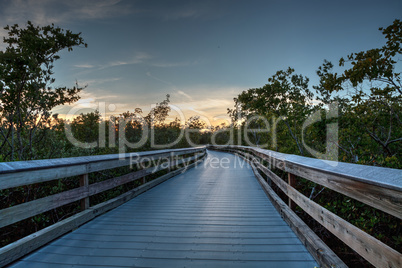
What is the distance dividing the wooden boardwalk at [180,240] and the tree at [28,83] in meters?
3.83

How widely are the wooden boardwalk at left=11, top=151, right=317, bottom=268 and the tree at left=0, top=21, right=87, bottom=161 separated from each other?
3826 mm

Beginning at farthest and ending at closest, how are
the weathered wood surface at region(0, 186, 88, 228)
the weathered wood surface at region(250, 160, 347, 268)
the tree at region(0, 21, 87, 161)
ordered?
the tree at region(0, 21, 87, 161), the weathered wood surface at region(0, 186, 88, 228), the weathered wood surface at region(250, 160, 347, 268)

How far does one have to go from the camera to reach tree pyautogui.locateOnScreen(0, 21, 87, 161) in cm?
560

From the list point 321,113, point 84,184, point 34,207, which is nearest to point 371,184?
point 34,207

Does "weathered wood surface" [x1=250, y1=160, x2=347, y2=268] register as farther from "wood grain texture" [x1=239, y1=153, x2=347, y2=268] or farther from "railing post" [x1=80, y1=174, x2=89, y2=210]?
"railing post" [x1=80, y1=174, x2=89, y2=210]

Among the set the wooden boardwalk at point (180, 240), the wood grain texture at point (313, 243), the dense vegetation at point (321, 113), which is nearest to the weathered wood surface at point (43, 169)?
the wooden boardwalk at point (180, 240)

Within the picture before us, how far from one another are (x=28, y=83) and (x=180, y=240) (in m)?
5.75

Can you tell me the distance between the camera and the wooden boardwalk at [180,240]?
7.70 feet

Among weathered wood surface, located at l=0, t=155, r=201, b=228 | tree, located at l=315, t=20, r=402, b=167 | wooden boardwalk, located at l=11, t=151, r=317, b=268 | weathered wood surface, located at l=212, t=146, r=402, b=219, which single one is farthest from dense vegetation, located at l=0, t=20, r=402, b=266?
weathered wood surface, located at l=212, t=146, r=402, b=219

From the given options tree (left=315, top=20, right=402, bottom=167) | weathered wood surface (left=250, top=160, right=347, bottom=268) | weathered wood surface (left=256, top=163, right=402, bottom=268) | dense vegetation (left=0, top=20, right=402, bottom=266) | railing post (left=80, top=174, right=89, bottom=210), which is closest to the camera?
weathered wood surface (left=256, top=163, right=402, bottom=268)

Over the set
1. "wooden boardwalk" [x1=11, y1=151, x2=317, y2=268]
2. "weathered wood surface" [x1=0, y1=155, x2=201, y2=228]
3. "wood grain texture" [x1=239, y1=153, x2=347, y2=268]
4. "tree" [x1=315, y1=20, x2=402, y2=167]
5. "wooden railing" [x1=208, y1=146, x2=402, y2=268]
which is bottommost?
"wooden boardwalk" [x1=11, y1=151, x2=317, y2=268]

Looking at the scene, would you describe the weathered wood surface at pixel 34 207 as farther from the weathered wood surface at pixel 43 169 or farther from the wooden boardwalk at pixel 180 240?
the wooden boardwalk at pixel 180 240

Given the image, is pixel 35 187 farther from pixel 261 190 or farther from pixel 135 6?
pixel 135 6

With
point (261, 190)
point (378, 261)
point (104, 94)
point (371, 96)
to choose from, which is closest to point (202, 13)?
point (104, 94)
